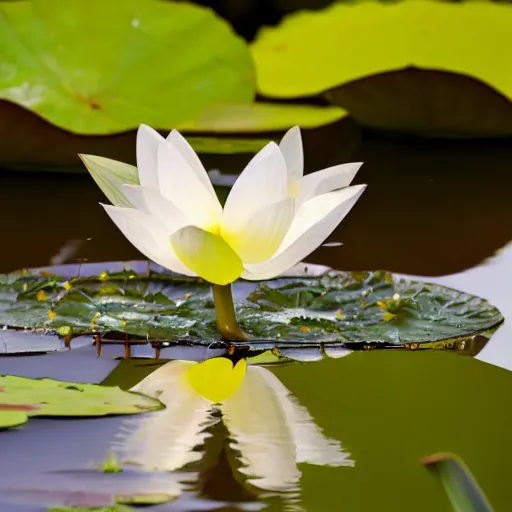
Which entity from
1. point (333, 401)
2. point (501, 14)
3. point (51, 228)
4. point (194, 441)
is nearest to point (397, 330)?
point (333, 401)

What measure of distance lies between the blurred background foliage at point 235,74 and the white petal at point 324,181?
562mm

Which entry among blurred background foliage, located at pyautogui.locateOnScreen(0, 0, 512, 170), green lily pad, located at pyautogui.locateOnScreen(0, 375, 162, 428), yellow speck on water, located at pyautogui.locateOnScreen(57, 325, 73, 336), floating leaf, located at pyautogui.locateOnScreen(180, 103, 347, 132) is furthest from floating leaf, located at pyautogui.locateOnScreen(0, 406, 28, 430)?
floating leaf, located at pyautogui.locateOnScreen(180, 103, 347, 132)

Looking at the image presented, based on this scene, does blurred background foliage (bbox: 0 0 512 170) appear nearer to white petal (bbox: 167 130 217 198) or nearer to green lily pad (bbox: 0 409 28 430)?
white petal (bbox: 167 130 217 198)

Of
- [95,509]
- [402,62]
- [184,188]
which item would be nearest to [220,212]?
[184,188]

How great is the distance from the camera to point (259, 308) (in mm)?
636

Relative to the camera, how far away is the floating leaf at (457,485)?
26 cm

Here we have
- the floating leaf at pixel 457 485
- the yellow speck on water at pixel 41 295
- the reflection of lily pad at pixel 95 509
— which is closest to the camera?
the floating leaf at pixel 457 485

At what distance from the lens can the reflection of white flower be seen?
430 millimetres

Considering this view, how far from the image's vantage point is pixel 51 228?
0.88 metres

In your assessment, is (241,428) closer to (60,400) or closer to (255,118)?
(60,400)

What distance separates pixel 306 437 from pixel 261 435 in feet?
0.09

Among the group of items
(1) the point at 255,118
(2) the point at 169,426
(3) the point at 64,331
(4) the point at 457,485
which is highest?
(1) the point at 255,118

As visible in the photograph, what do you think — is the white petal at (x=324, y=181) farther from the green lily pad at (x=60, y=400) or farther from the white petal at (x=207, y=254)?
the green lily pad at (x=60, y=400)

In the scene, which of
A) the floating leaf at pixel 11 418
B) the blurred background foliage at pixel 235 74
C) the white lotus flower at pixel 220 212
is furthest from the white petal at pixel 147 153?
the blurred background foliage at pixel 235 74
